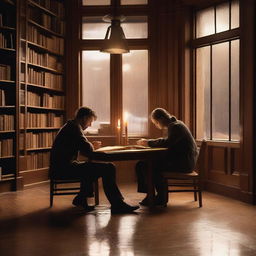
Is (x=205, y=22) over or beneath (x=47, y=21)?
beneath

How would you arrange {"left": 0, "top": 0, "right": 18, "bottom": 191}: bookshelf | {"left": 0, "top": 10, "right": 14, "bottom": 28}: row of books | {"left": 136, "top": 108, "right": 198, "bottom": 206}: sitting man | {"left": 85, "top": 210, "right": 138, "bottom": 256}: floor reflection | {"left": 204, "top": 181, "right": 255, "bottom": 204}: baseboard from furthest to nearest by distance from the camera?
{"left": 0, "top": 10, "right": 14, "bottom": 28}: row of books < {"left": 0, "top": 0, "right": 18, "bottom": 191}: bookshelf < {"left": 204, "top": 181, "right": 255, "bottom": 204}: baseboard < {"left": 136, "top": 108, "right": 198, "bottom": 206}: sitting man < {"left": 85, "top": 210, "right": 138, "bottom": 256}: floor reflection

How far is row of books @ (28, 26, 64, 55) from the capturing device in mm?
7059

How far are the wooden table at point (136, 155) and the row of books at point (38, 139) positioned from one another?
7.72ft

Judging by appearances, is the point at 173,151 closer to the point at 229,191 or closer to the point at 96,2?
the point at 229,191

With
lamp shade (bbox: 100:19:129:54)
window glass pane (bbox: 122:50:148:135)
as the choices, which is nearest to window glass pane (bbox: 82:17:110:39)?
window glass pane (bbox: 122:50:148:135)

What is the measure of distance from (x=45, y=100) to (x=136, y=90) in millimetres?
1616

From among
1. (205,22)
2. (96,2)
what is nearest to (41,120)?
(96,2)

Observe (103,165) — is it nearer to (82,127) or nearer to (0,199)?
(82,127)

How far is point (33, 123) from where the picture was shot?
23.4 ft

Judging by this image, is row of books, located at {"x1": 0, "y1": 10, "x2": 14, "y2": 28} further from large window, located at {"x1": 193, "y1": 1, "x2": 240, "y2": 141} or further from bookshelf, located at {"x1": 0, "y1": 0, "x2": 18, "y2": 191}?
large window, located at {"x1": 193, "y1": 1, "x2": 240, "y2": 141}

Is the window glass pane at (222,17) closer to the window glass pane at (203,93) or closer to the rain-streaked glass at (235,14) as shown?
the rain-streaked glass at (235,14)

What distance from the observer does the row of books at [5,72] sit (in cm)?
641

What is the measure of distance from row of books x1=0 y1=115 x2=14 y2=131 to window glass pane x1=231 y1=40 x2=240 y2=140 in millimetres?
3271

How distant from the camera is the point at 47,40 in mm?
7414
